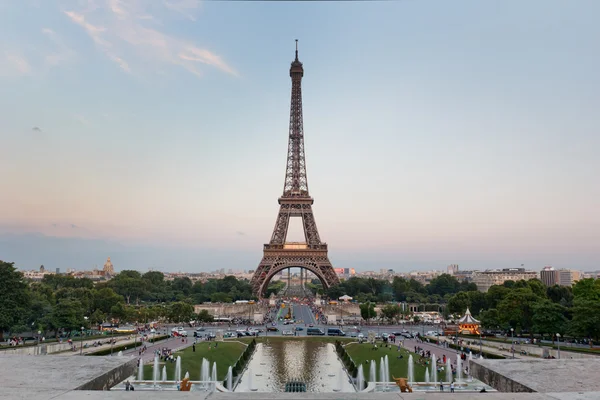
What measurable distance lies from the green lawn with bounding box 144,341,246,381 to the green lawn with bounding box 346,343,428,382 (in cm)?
945

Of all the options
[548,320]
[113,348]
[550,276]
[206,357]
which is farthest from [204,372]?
[550,276]

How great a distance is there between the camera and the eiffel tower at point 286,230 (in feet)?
274

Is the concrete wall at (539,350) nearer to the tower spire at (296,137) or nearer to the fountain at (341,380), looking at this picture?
the fountain at (341,380)

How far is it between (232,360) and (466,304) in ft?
140

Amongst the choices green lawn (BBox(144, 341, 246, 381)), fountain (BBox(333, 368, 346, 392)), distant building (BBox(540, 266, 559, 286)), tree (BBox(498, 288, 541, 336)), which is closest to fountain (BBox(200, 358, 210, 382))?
green lawn (BBox(144, 341, 246, 381))

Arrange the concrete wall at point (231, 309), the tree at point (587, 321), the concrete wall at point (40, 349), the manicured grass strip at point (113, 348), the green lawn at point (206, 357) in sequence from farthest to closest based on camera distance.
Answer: the concrete wall at point (231, 309) < the tree at point (587, 321) < the manicured grass strip at point (113, 348) < the concrete wall at point (40, 349) < the green lawn at point (206, 357)

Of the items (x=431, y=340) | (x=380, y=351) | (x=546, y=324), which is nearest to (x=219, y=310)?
(x=431, y=340)

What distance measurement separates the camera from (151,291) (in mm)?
111000

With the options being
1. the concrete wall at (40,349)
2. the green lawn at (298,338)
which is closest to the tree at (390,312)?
the green lawn at (298,338)

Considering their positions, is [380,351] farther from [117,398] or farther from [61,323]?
[117,398]

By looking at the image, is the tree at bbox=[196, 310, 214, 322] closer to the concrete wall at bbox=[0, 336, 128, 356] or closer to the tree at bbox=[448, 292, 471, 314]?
the concrete wall at bbox=[0, 336, 128, 356]

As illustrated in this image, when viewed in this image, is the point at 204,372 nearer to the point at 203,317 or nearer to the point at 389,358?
the point at 389,358

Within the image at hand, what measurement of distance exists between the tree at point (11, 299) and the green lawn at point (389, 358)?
28.9m

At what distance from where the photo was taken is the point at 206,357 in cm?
3609
